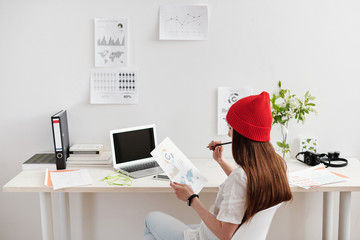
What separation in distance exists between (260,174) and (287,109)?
90cm

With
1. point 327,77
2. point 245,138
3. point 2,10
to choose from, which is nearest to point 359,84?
point 327,77

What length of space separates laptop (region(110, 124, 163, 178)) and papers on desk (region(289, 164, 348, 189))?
0.73m

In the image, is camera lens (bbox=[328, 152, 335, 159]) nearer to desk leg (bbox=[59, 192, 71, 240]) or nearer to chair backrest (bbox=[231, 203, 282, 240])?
chair backrest (bbox=[231, 203, 282, 240])

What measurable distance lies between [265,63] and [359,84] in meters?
0.60

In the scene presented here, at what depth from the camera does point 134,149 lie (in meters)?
2.27

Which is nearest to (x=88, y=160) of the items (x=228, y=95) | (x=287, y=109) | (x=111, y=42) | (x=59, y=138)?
(x=59, y=138)

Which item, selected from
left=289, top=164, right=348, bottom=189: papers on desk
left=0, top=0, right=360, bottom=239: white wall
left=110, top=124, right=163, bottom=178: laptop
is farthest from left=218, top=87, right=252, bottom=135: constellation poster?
left=289, top=164, right=348, bottom=189: papers on desk

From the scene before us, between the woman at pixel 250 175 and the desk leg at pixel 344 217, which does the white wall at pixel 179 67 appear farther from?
the woman at pixel 250 175

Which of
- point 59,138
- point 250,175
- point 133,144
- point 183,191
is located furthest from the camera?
point 133,144

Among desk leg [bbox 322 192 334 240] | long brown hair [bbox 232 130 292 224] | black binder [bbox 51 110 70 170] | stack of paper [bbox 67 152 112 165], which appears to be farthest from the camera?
desk leg [bbox 322 192 334 240]

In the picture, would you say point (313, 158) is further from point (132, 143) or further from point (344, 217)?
point (132, 143)

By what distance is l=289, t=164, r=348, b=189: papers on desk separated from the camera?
196 centimetres

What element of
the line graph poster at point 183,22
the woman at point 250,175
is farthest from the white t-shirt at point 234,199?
the line graph poster at point 183,22

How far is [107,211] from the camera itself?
255cm
